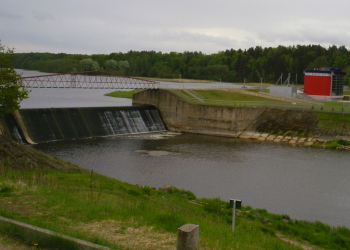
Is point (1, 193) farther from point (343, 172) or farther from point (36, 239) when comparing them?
point (343, 172)

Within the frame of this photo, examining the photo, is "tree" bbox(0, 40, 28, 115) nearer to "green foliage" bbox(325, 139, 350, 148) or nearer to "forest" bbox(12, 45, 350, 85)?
"green foliage" bbox(325, 139, 350, 148)

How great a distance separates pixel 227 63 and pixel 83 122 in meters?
96.5

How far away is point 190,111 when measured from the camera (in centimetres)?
4391

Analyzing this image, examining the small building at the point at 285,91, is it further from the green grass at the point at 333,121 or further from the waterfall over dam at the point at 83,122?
the waterfall over dam at the point at 83,122

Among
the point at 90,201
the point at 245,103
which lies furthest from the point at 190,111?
the point at 90,201

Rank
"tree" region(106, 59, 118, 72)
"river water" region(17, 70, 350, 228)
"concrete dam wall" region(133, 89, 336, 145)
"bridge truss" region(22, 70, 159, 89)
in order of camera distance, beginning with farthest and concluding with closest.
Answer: "tree" region(106, 59, 118, 72), "bridge truss" region(22, 70, 159, 89), "concrete dam wall" region(133, 89, 336, 145), "river water" region(17, 70, 350, 228)

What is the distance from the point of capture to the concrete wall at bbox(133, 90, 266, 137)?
4134 cm

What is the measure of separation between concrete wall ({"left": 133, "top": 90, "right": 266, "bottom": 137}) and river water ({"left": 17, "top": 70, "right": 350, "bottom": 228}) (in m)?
3.89

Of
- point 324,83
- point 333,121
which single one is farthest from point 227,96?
point 324,83

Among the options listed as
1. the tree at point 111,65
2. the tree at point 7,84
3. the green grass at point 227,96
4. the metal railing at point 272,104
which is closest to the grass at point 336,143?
the metal railing at point 272,104

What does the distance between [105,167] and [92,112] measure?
1533cm

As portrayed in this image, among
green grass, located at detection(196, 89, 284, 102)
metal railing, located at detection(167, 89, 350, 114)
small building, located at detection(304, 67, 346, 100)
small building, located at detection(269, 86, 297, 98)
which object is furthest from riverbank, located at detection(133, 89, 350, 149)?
small building, located at detection(304, 67, 346, 100)

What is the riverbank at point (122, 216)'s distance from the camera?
26.9ft

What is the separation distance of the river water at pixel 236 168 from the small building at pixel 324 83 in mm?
23242
